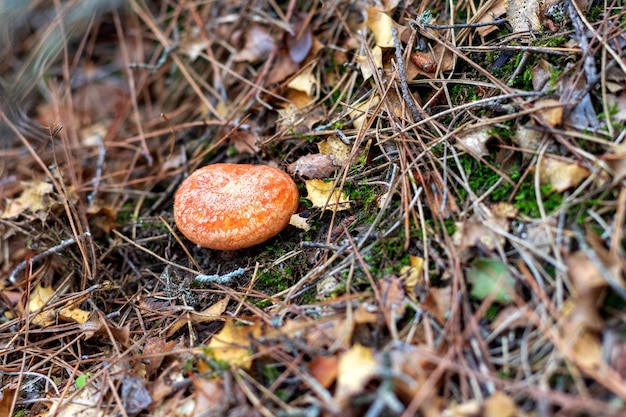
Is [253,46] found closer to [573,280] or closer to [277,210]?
[277,210]

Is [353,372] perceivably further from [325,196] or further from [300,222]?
[325,196]

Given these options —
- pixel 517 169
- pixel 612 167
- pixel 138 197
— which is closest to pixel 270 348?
pixel 517 169

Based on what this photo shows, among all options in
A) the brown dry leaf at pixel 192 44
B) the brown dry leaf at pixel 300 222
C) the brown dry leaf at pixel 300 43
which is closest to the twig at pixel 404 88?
the brown dry leaf at pixel 300 222

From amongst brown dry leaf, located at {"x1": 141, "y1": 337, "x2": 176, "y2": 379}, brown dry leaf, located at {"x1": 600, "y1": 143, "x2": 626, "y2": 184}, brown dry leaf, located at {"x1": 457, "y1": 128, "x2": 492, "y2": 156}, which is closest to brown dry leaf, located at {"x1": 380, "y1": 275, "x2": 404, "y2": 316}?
brown dry leaf, located at {"x1": 457, "y1": 128, "x2": 492, "y2": 156}

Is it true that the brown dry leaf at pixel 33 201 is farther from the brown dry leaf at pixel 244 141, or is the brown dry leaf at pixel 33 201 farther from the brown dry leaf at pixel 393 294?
the brown dry leaf at pixel 393 294

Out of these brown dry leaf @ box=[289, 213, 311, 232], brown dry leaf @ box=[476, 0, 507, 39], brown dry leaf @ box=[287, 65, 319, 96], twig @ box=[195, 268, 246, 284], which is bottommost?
twig @ box=[195, 268, 246, 284]

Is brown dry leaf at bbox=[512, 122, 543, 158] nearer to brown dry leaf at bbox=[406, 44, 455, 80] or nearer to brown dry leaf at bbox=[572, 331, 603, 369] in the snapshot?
brown dry leaf at bbox=[406, 44, 455, 80]

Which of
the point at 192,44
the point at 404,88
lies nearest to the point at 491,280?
the point at 404,88
